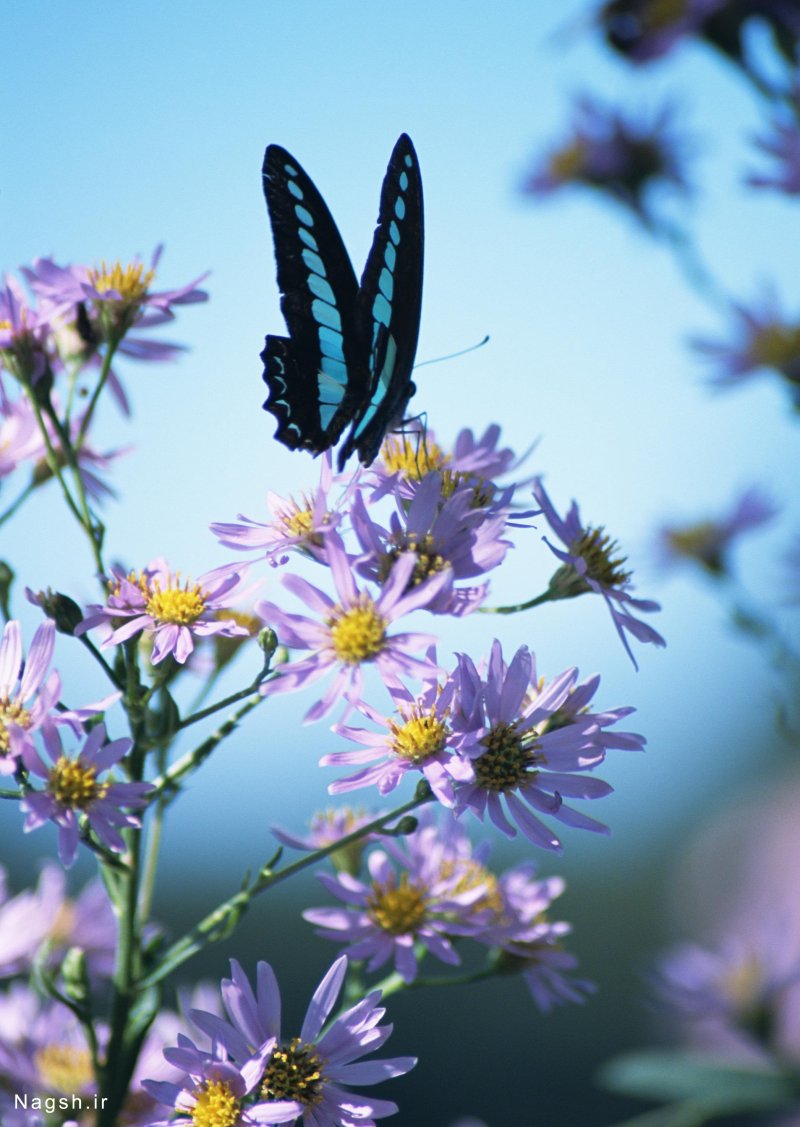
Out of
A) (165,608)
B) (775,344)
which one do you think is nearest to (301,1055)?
(165,608)

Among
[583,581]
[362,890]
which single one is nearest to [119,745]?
[362,890]

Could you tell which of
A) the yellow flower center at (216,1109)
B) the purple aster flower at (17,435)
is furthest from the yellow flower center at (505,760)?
the purple aster flower at (17,435)

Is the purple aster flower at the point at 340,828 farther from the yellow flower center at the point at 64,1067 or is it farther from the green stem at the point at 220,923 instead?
the yellow flower center at the point at 64,1067

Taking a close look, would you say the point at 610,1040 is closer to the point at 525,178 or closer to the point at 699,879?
the point at 699,879

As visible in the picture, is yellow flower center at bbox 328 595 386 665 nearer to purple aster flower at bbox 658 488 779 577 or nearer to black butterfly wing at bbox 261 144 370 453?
black butterfly wing at bbox 261 144 370 453

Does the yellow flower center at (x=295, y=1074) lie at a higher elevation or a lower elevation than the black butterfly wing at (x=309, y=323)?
lower

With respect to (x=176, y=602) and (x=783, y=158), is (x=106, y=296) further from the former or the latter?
(x=783, y=158)
